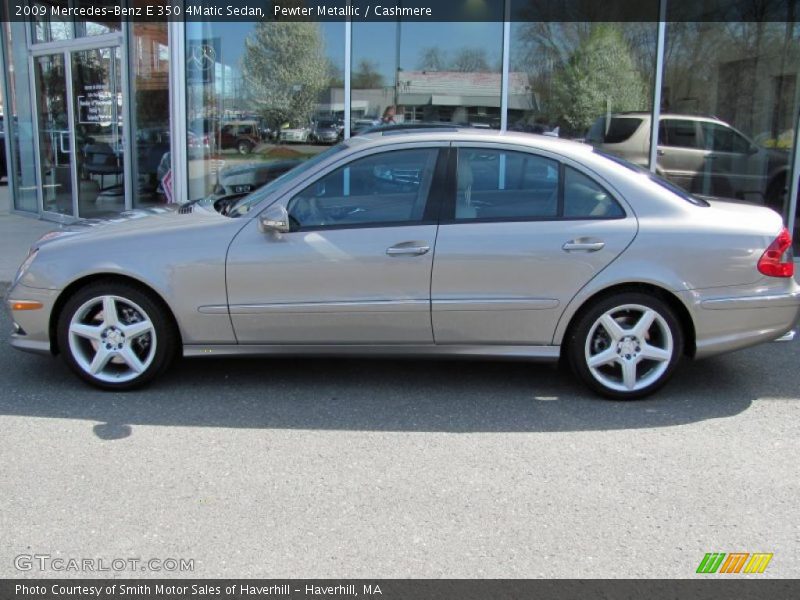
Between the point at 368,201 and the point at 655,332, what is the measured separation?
1886 millimetres

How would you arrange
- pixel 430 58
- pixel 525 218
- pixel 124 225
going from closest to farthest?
1. pixel 525 218
2. pixel 124 225
3. pixel 430 58

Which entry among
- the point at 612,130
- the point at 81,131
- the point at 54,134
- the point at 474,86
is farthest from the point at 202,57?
the point at 612,130

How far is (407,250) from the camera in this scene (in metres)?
4.31

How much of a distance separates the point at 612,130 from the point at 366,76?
313cm

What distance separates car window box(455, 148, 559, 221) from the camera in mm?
4426

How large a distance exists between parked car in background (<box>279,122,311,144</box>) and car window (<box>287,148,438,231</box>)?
5.46 metres

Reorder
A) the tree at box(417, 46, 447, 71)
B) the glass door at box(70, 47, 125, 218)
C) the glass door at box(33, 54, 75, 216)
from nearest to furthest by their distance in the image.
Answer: the tree at box(417, 46, 447, 71) → the glass door at box(70, 47, 125, 218) → the glass door at box(33, 54, 75, 216)

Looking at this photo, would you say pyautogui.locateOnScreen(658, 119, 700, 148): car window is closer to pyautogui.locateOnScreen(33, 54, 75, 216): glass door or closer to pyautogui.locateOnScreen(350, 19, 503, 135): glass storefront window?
pyautogui.locateOnScreen(350, 19, 503, 135): glass storefront window

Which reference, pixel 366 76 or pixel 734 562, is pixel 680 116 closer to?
pixel 366 76

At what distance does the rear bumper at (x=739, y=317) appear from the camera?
14.3 feet

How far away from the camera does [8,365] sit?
5137 millimetres

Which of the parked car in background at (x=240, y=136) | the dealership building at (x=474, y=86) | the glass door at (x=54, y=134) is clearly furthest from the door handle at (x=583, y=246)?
the glass door at (x=54, y=134)
